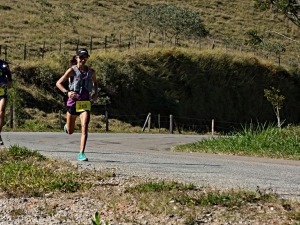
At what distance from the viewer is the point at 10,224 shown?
598 cm

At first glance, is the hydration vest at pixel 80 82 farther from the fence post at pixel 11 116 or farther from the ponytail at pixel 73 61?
the fence post at pixel 11 116

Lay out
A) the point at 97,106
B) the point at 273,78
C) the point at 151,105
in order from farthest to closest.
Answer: the point at 273,78, the point at 151,105, the point at 97,106

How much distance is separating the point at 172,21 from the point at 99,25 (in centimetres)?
757

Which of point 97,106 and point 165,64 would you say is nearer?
point 97,106

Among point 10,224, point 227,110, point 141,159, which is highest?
point 10,224

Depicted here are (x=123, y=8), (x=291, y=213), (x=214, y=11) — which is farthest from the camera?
(x=214, y=11)

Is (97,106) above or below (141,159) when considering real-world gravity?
below

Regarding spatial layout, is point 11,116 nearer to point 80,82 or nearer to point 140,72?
point 140,72

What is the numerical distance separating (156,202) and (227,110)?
40.2 metres

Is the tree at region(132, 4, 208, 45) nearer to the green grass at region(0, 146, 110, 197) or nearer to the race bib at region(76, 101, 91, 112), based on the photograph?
the race bib at region(76, 101, 91, 112)

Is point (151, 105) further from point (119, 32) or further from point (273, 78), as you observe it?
point (119, 32)

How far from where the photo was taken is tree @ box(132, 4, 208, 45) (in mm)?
56031

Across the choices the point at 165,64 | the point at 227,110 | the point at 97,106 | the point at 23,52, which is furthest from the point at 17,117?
the point at 227,110

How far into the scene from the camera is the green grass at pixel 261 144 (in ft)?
47.0
